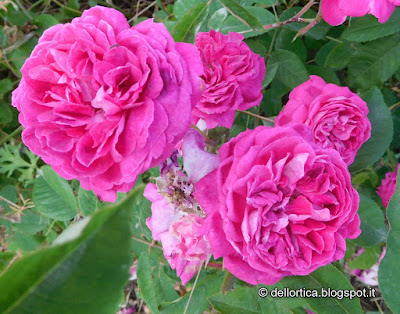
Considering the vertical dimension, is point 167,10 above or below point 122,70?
below

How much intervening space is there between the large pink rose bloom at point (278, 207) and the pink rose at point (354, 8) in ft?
0.75

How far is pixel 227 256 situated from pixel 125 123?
0.81ft

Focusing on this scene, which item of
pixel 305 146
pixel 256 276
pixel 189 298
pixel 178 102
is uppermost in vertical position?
pixel 178 102

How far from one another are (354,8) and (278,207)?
35 cm

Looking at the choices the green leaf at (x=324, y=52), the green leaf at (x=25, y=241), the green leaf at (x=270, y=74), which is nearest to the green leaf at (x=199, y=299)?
the green leaf at (x=270, y=74)

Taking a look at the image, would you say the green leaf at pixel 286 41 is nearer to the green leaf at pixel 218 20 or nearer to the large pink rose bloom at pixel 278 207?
the green leaf at pixel 218 20

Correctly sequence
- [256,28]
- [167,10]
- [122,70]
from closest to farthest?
[122,70] → [256,28] → [167,10]

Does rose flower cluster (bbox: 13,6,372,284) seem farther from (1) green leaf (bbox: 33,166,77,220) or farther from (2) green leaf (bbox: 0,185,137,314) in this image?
(1) green leaf (bbox: 33,166,77,220)

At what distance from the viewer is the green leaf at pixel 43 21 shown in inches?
48.6

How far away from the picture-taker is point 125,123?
0.52m

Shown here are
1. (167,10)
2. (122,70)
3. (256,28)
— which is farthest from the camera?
(167,10)

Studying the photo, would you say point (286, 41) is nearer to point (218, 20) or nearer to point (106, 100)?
point (218, 20)

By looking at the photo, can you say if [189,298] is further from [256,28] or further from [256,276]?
[256,28]

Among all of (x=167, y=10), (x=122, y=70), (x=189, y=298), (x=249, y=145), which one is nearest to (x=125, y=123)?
(x=122, y=70)
